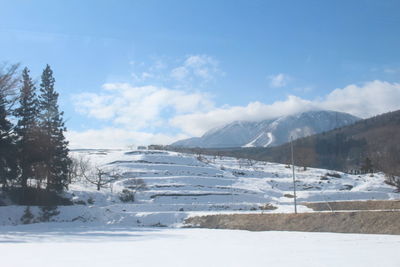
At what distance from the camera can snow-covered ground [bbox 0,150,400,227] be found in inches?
1305

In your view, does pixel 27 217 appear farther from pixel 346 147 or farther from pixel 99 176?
pixel 346 147

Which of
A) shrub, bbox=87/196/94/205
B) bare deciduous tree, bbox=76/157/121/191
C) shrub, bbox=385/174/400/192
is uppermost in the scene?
bare deciduous tree, bbox=76/157/121/191

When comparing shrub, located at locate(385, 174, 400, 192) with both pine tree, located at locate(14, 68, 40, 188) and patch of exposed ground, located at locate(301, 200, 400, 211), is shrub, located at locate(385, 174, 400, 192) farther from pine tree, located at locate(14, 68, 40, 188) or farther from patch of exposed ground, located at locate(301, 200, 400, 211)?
pine tree, located at locate(14, 68, 40, 188)

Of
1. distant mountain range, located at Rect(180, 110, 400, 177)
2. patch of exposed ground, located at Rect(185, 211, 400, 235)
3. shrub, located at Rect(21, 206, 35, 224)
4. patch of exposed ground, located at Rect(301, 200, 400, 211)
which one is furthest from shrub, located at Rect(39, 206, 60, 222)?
distant mountain range, located at Rect(180, 110, 400, 177)

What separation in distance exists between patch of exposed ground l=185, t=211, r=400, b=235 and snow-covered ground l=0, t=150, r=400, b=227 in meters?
3.45

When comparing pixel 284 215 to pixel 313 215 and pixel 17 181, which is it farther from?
pixel 17 181

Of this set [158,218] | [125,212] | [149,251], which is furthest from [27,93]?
[149,251]

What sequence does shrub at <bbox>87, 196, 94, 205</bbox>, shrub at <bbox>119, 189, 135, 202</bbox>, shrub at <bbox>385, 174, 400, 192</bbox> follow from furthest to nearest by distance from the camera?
shrub at <bbox>385, 174, 400, 192</bbox>, shrub at <bbox>119, 189, 135, 202</bbox>, shrub at <bbox>87, 196, 94, 205</bbox>

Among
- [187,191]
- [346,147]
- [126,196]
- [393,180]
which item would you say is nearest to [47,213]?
[126,196]

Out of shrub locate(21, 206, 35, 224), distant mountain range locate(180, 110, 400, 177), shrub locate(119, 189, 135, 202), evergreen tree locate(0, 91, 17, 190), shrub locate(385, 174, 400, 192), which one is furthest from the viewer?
distant mountain range locate(180, 110, 400, 177)

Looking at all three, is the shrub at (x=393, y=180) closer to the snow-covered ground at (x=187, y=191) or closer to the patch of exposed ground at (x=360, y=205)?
the snow-covered ground at (x=187, y=191)

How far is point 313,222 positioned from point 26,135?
92.0ft

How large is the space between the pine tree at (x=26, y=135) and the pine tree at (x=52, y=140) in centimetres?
85

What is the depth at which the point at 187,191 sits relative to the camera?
4844cm
